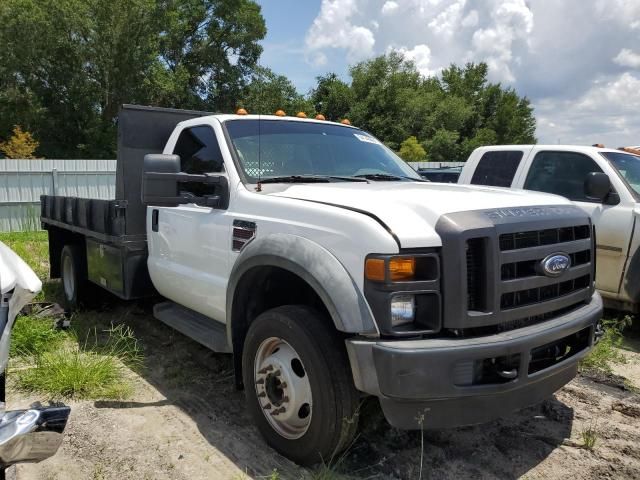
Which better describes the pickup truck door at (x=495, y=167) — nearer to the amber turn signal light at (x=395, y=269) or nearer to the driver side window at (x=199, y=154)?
the driver side window at (x=199, y=154)

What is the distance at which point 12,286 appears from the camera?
6.86 feet

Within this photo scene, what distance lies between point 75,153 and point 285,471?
32.7m

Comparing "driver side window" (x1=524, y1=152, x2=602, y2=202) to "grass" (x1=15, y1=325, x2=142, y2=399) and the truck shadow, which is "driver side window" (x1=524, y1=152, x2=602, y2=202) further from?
"grass" (x1=15, y1=325, x2=142, y2=399)

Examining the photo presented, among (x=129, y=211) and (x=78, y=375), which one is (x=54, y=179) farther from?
(x=78, y=375)

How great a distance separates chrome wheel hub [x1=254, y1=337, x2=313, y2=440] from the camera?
2.94 meters

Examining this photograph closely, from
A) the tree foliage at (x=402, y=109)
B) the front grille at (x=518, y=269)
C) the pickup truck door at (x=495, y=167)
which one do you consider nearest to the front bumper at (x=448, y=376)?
the front grille at (x=518, y=269)

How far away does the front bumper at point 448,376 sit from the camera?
2467 millimetres

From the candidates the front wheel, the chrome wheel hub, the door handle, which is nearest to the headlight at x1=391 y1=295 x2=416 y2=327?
the front wheel

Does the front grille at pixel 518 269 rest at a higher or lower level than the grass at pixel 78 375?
higher

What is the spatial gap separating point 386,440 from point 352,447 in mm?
243

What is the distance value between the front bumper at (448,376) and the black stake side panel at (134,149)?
113 inches

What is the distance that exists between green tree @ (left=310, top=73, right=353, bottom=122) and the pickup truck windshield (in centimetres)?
3662

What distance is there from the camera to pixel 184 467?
307cm

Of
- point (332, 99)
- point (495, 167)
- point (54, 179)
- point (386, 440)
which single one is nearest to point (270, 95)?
point (332, 99)
